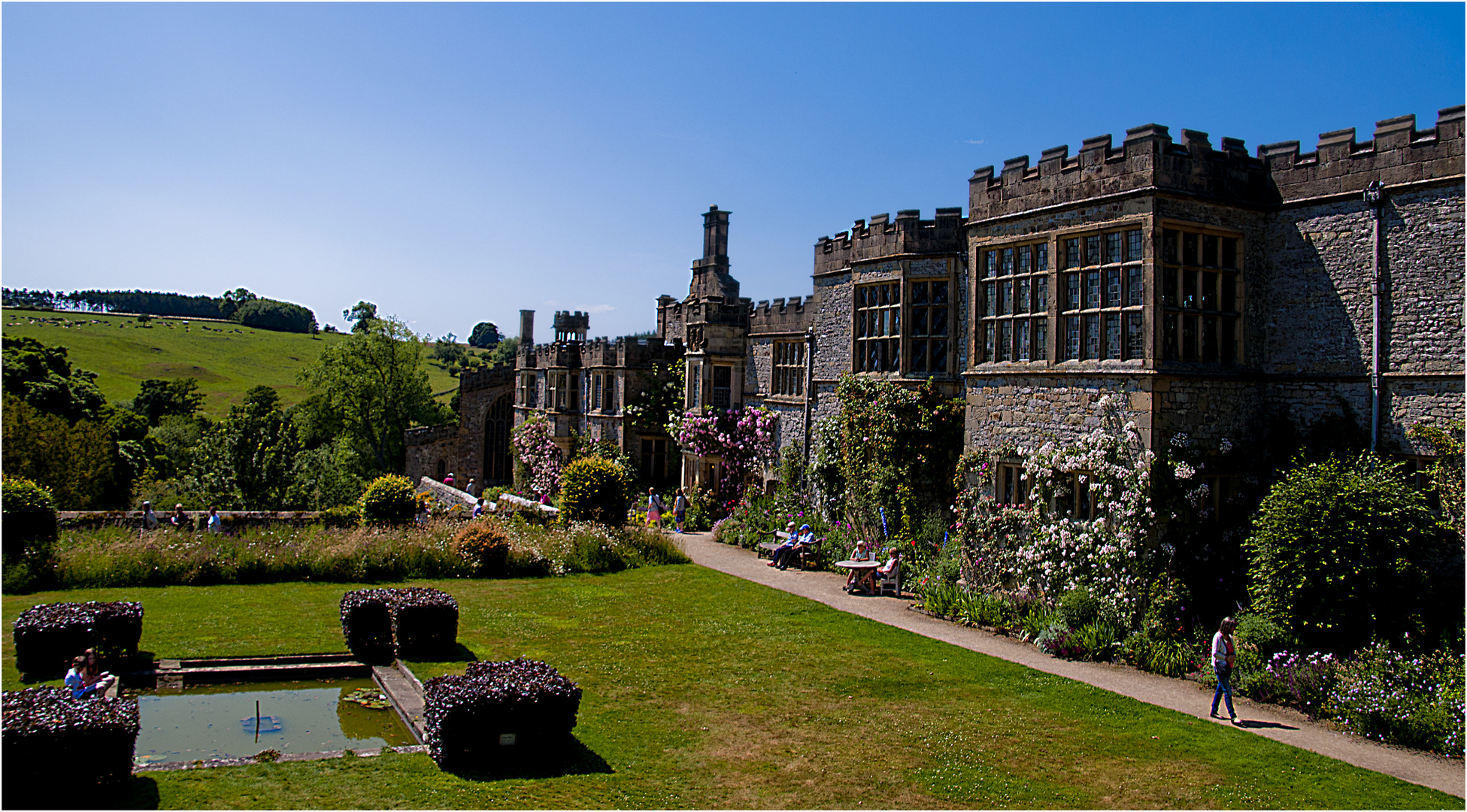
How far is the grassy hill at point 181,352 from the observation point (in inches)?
3105

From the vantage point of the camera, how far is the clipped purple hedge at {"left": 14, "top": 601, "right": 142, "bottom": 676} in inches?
436

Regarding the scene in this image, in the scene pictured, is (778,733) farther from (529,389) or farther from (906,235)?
(529,389)

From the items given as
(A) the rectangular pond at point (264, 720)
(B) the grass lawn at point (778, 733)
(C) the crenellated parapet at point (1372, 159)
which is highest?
(C) the crenellated parapet at point (1372, 159)

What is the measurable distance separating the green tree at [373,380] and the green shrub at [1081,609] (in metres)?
42.5

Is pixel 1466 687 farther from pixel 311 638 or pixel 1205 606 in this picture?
pixel 311 638

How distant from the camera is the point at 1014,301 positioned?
1561 centimetres

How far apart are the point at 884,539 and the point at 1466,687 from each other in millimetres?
10327

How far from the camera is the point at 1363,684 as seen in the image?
35.0 feet

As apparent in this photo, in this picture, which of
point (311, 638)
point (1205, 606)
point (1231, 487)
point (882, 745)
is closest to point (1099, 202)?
point (1231, 487)

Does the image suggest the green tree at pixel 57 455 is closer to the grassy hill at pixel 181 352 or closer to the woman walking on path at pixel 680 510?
the woman walking on path at pixel 680 510

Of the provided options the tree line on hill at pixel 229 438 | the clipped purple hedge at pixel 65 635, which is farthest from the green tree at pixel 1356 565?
the tree line on hill at pixel 229 438

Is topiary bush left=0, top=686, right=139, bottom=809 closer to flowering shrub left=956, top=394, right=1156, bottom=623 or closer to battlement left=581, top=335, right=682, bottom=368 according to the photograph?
flowering shrub left=956, top=394, right=1156, bottom=623

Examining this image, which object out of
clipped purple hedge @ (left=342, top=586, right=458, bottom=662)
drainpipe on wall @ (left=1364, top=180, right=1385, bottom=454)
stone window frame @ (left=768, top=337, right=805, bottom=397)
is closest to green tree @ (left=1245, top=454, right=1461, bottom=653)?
drainpipe on wall @ (left=1364, top=180, right=1385, bottom=454)

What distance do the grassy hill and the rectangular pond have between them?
67.1m
